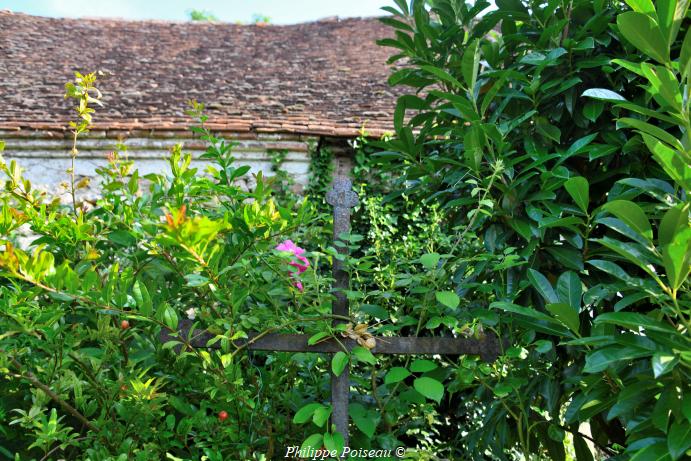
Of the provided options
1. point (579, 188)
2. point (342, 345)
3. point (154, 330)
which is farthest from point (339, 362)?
point (579, 188)

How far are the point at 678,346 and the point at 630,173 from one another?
0.88 meters

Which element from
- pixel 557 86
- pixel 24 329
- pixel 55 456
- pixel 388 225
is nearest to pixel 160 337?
pixel 24 329

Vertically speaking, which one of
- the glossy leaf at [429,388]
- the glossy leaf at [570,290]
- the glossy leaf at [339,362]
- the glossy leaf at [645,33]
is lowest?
the glossy leaf at [429,388]

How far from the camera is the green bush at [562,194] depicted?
1452 millimetres

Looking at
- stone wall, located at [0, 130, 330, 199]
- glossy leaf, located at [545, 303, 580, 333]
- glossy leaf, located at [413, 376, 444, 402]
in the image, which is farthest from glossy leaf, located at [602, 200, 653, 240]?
stone wall, located at [0, 130, 330, 199]

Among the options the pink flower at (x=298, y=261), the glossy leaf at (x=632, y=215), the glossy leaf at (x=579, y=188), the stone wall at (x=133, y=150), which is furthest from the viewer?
the stone wall at (x=133, y=150)

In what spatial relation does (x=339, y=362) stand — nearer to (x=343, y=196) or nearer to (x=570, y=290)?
(x=343, y=196)

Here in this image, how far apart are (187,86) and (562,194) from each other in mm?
6190

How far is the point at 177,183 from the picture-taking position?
2.00 m

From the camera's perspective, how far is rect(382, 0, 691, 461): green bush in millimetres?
1452

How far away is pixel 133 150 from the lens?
6348 millimetres

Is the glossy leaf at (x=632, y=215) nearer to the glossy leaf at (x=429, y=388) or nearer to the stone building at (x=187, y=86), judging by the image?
the glossy leaf at (x=429, y=388)

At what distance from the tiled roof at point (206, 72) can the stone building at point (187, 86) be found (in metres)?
0.01

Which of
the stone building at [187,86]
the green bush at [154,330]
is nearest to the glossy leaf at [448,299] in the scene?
the green bush at [154,330]
